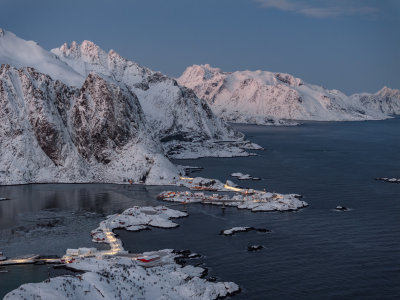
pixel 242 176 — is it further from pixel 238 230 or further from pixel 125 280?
pixel 125 280

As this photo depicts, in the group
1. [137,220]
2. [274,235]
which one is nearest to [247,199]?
[137,220]

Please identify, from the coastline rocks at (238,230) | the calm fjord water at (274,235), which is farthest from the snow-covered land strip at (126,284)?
the coastline rocks at (238,230)

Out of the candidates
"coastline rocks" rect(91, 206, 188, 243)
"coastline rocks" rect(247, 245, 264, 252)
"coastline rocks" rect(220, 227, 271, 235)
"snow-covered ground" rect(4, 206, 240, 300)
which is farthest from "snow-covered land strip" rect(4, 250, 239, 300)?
"coastline rocks" rect(91, 206, 188, 243)

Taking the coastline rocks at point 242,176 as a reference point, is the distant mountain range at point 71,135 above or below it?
above

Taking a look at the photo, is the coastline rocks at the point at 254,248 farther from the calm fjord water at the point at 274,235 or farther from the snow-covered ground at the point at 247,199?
the snow-covered ground at the point at 247,199

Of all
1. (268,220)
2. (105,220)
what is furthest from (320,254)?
(105,220)

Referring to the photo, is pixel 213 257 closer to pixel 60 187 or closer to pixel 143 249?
pixel 143 249
